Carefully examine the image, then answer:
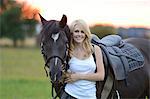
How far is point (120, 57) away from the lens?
555cm

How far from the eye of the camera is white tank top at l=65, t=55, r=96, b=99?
4488 millimetres

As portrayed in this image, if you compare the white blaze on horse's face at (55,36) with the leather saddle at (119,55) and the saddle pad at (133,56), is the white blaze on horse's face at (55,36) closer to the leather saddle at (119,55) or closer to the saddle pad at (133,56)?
the leather saddle at (119,55)

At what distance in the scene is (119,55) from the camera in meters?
5.55

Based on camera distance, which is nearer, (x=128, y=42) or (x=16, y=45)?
(x=128, y=42)

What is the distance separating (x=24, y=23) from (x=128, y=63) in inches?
Answer: 1752

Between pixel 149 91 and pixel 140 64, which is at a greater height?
pixel 140 64

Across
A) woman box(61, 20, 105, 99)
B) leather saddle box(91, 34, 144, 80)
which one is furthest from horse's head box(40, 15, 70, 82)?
leather saddle box(91, 34, 144, 80)

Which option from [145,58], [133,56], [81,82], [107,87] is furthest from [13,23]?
[81,82]

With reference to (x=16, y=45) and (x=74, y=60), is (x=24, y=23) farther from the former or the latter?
(x=74, y=60)

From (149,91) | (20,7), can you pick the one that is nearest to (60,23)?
(149,91)

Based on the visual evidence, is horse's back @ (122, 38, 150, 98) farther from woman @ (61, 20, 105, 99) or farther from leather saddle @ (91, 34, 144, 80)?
woman @ (61, 20, 105, 99)

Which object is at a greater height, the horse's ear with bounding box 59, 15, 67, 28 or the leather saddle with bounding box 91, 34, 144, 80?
the horse's ear with bounding box 59, 15, 67, 28

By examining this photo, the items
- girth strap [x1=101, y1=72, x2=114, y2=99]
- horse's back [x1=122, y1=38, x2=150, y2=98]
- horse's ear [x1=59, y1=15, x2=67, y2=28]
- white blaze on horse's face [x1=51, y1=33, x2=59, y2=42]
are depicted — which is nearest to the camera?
white blaze on horse's face [x1=51, y1=33, x2=59, y2=42]

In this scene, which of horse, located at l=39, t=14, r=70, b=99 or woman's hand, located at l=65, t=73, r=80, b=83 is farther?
woman's hand, located at l=65, t=73, r=80, b=83
